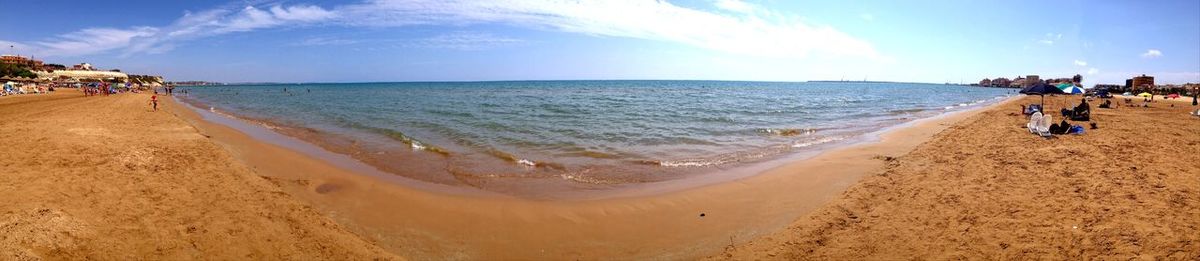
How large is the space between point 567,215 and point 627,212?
924 mm

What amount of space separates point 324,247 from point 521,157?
713cm

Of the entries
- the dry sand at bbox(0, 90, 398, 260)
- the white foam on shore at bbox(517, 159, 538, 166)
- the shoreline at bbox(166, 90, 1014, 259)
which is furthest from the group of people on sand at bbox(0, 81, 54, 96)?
the white foam on shore at bbox(517, 159, 538, 166)

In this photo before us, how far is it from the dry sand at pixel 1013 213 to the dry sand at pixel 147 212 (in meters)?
5.27

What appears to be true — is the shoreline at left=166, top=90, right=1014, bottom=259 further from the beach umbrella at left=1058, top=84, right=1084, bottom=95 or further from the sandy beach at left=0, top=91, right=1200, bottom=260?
the beach umbrella at left=1058, top=84, right=1084, bottom=95

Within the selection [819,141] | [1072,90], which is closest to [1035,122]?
[819,141]

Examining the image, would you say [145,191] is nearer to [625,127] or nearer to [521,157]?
[521,157]

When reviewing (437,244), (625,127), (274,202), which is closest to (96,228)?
(274,202)

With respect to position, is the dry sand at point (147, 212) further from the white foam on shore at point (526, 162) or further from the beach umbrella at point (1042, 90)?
the beach umbrella at point (1042, 90)

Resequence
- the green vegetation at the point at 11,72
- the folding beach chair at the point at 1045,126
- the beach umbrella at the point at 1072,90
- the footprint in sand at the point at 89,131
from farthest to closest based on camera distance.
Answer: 1. the green vegetation at the point at 11,72
2. the beach umbrella at the point at 1072,90
3. the folding beach chair at the point at 1045,126
4. the footprint in sand at the point at 89,131

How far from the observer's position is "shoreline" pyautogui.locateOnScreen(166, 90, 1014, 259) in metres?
5.76

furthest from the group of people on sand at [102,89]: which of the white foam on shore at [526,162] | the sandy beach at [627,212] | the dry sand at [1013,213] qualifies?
the dry sand at [1013,213]

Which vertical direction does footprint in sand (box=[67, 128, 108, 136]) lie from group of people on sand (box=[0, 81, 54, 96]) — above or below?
below

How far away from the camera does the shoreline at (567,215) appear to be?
5758 millimetres

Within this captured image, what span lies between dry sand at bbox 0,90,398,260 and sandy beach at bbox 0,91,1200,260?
1.1 inches
